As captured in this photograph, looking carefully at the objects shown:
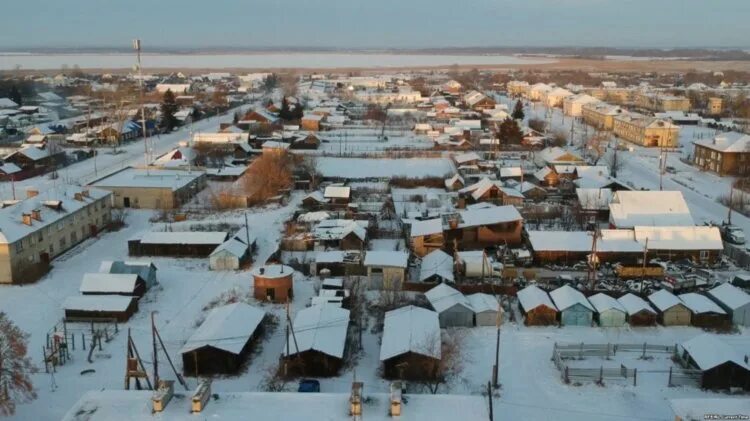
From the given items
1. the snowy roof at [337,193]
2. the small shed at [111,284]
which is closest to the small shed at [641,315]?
the small shed at [111,284]

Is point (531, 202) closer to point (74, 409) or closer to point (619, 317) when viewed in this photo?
point (619, 317)

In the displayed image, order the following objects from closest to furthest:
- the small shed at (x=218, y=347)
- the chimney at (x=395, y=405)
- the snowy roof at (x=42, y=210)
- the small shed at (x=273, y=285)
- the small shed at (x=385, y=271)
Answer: the chimney at (x=395, y=405)
the small shed at (x=218, y=347)
the small shed at (x=273, y=285)
the small shed at (x=385, y=271)
the snowy roof at (x=42, y=210)

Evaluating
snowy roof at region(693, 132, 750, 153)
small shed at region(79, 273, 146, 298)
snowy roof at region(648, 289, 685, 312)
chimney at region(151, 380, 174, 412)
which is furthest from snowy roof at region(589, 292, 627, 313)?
snowy roof at region(693, 132, 750, 153)

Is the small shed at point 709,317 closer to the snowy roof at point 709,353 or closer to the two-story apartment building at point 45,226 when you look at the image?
the snowy roof at point 709,353

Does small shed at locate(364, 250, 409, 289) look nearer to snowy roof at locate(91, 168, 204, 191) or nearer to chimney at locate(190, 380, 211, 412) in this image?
chimney at locate(190, 380, 211, 412)

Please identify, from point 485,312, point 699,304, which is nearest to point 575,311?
point 485,312

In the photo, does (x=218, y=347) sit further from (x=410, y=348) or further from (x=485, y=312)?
(x=485, y=312)
